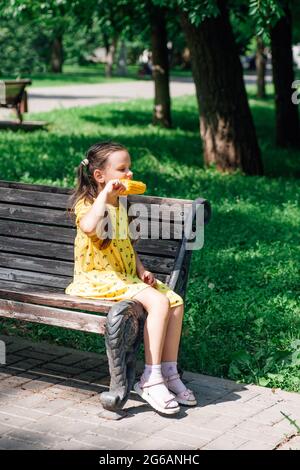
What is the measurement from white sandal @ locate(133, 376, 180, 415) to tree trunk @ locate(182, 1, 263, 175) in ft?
24.9

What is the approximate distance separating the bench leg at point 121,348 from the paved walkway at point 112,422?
0.09m

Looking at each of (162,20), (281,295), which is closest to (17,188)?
(281,295)

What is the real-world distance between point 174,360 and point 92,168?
107cm

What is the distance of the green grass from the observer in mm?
5711

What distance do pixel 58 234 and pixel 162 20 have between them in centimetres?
1225

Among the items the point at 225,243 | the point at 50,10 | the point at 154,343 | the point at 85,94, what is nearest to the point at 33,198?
the point at 154,343

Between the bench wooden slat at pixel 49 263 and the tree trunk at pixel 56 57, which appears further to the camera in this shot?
the tree trunk at pixel 56 57

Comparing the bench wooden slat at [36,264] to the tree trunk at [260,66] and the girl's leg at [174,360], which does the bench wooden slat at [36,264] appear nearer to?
the girl's leg at [174,360]

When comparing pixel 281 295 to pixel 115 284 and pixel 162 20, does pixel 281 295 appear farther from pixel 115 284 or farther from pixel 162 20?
pixel 162 20

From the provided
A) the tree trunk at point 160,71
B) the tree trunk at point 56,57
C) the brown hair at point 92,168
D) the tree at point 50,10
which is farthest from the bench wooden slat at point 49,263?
the tree trunk at point 56,57

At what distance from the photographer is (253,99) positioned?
28594 millimetres

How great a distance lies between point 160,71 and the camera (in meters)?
17.4

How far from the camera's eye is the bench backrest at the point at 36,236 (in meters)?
5.62

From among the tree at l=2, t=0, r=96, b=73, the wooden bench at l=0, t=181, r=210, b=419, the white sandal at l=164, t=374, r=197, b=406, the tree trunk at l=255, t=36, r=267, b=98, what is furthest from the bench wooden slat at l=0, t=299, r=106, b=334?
the tree trunk at l=255, t=36, r=267, b=98
